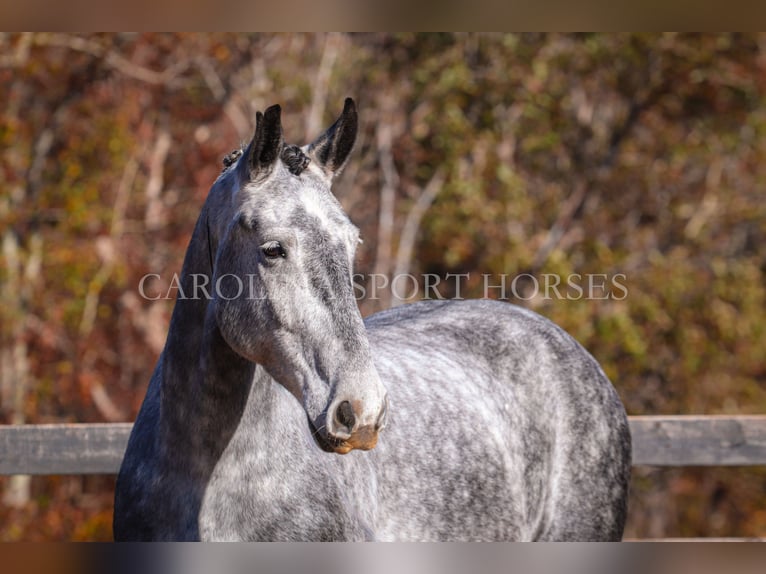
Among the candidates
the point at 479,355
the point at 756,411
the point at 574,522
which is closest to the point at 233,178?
the point at 479,355

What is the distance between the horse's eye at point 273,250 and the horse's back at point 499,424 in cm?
97

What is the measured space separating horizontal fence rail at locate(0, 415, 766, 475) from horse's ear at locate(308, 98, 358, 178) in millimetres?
2240

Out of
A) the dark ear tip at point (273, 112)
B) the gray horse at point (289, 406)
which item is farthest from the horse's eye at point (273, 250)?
the dark ear tip at point (273, 112)

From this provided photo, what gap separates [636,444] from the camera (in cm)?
467

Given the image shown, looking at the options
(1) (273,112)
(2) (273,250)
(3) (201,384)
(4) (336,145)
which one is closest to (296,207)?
(2) (273,250)

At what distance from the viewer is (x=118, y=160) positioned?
8680mm

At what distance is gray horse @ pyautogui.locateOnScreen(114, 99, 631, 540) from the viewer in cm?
237

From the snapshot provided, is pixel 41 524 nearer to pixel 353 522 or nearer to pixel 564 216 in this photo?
pixel 564 216

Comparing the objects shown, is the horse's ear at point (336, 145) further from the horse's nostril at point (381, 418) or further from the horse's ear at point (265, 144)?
the horse's nostril at point (381, 418)

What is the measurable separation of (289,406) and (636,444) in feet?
8.24

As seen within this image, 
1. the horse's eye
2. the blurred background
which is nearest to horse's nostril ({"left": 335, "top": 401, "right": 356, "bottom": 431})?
the horse's eye

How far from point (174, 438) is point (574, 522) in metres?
1.84

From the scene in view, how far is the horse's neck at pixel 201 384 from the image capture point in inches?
102

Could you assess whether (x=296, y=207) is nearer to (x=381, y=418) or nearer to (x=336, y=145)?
(x=336, y=145)
